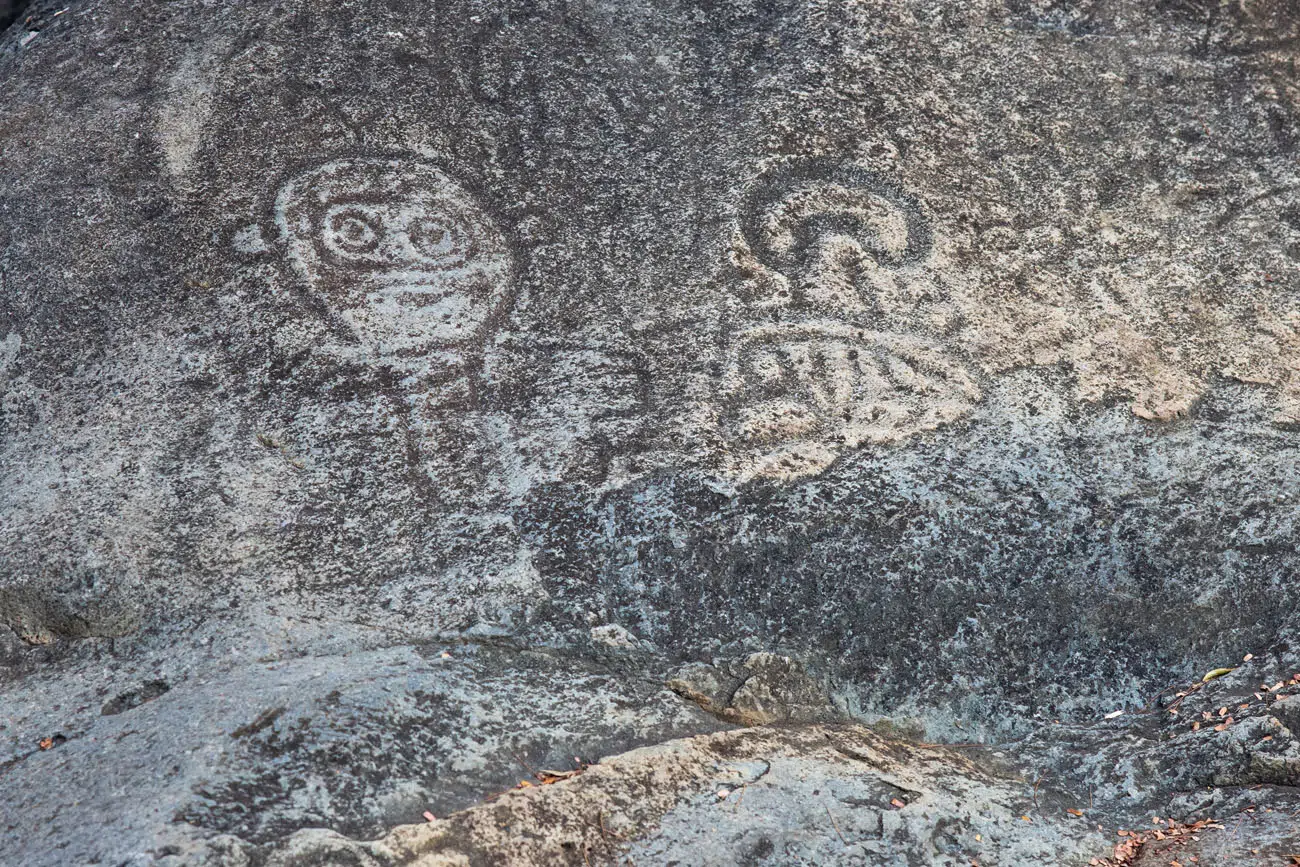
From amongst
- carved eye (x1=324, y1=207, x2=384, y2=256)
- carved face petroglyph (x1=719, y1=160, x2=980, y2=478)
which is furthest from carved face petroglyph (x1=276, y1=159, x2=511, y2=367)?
carved face petroglyph (x1=719, y1=160, x2=980, y2=478)

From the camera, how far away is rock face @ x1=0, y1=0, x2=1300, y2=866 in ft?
6.35

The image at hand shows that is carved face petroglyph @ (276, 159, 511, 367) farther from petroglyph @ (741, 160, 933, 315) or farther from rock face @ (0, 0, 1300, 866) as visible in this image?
petroglyph @ (741, 160, 933, 315)

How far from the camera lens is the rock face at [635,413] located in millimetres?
1935

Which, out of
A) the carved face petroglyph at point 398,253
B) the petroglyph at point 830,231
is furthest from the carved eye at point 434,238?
the petroglyph at point 830,231

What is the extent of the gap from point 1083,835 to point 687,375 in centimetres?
124

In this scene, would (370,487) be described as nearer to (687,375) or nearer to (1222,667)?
(687,375)

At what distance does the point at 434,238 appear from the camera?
2.80 meters

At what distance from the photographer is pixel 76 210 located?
2.79 m

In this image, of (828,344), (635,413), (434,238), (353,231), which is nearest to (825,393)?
(828,344)

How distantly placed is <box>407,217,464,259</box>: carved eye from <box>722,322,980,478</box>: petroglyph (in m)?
0.76

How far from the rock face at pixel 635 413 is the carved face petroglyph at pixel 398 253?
0.04 ft

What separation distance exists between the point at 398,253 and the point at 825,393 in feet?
3.62

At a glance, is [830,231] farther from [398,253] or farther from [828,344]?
[398,253]

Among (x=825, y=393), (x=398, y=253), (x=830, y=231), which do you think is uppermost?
(x=398, y=253)
